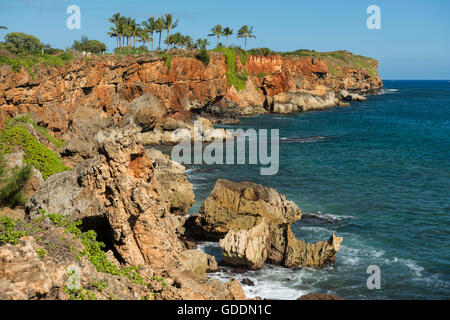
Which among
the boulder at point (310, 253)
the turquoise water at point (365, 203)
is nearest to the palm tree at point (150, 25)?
the turquoise water at point (365, 203)

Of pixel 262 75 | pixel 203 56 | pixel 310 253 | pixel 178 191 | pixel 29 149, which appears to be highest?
pixel 203 56

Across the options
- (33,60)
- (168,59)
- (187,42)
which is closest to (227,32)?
(187,42)

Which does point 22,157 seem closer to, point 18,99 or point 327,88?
point 18,99

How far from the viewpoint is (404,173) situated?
42031mm

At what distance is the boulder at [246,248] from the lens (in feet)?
68.3

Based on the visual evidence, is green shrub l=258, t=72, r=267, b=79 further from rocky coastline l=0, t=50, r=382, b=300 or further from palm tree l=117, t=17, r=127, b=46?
rocky coastline l=0, t=50, r=382, b=300

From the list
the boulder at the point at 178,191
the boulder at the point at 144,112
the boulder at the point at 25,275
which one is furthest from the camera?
the boulder at the point at 144,112

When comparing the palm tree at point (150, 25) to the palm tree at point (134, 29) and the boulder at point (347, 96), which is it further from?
the boulder at point (347, 96)

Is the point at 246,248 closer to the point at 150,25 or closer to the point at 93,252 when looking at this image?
the point at 93,252

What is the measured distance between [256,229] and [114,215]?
9554 mm

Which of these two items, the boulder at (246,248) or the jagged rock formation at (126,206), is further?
the boulder at (246,248)

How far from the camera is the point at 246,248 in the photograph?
20828 mm

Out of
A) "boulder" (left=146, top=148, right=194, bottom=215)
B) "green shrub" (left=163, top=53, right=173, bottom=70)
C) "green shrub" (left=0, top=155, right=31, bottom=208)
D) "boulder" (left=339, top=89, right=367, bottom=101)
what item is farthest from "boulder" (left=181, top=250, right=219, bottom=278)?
"boulder" (left=339, top=89, right=367, bottom=101)

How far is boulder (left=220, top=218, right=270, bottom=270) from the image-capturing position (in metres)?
20.8
